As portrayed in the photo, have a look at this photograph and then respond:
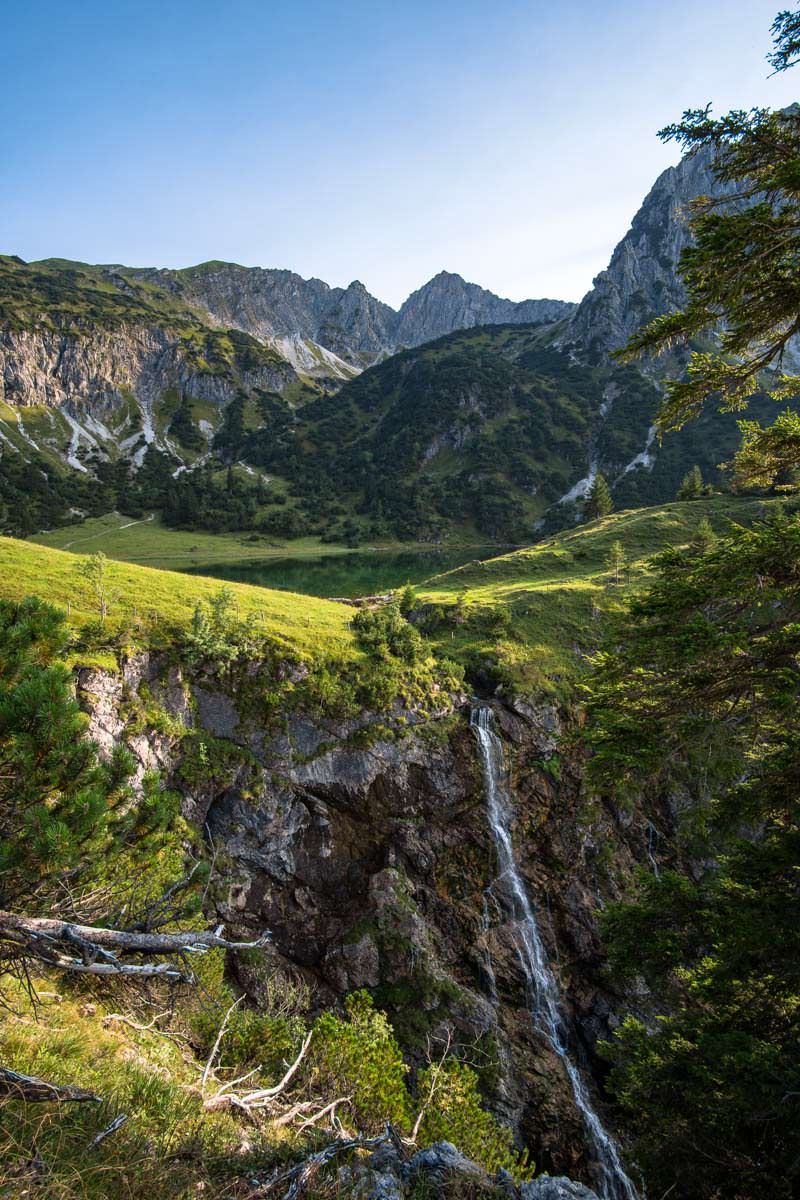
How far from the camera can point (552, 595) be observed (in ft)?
118

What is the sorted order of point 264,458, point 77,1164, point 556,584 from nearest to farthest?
point 77,1164
point 556,584
point 264,458

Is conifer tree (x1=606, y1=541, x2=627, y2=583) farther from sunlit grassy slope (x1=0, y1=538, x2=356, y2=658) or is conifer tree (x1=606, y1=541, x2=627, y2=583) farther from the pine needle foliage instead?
the pine needle foliage

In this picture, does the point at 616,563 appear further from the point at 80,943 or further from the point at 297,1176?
the point at 80,943

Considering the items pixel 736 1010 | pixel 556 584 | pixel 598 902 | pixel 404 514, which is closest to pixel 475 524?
pixel 404 514

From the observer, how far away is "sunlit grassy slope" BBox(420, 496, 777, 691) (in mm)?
27250

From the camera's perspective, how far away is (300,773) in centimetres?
1897

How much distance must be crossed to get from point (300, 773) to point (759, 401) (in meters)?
180

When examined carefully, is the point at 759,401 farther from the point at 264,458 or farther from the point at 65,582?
the point at 65,582

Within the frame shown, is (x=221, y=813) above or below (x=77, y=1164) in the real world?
below

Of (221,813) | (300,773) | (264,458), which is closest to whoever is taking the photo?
(221,813)

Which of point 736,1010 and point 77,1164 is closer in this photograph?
point 77,1164

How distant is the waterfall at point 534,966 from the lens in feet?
48.1

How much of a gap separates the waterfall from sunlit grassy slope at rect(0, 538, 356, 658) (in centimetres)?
782

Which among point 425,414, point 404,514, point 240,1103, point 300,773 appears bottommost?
point 300,773
